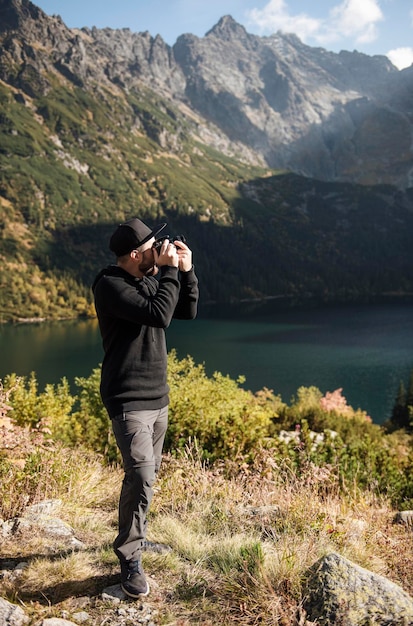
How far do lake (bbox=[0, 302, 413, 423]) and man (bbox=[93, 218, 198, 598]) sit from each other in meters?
42.6

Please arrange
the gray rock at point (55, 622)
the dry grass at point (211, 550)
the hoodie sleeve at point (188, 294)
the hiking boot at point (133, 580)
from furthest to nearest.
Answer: the hoodie sleeve at point (188, 294), the hiking boot at point (133, 580), the dry grass at point (211, 550), the gray rock at point (55, 622)

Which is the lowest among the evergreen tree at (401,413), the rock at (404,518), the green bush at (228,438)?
the evergreen tree at (401,413)

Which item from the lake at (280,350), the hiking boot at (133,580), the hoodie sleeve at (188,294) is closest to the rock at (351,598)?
the hiking boot at (133,580)

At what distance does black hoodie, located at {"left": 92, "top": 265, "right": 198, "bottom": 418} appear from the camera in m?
4.01

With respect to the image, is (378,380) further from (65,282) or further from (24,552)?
(65,282)

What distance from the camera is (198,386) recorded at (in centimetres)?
1567

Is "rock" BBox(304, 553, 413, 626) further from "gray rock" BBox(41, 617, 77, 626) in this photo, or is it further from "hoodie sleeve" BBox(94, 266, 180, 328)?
"hoodie sleeve" BBox(94, 266, 180, 328)

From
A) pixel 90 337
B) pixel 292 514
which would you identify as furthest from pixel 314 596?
pixel 90 337

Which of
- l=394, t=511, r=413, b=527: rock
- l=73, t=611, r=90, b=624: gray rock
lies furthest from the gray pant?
l=394, t=511, r=413, b=527: rock

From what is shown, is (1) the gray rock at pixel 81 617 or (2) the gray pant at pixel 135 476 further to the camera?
(2) the gray pant at pixel 135 476

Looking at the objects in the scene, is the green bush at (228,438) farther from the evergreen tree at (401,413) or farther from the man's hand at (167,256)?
the evergreen tree at (401,413)

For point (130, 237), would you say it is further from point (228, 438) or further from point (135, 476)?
point (228, 438)

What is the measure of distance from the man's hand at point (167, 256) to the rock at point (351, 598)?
277cm

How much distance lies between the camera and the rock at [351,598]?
10.8 ft
